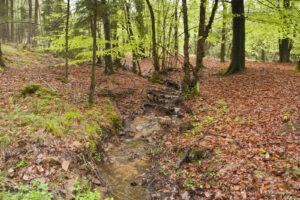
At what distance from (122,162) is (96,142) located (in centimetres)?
105

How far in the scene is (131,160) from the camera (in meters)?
9.27

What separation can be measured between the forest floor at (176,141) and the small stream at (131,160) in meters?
0.25

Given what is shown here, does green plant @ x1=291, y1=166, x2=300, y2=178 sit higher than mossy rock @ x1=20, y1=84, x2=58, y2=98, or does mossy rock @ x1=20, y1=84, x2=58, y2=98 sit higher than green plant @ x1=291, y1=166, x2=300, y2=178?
mossy rock @ x1=20, y1=84, x2=58, y2=98

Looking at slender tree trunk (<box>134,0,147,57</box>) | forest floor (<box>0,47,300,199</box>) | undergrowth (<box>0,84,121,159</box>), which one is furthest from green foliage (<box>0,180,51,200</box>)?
slender tree trunk (<box>134,0,147,57</box>)

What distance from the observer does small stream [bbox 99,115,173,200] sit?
7437 mm

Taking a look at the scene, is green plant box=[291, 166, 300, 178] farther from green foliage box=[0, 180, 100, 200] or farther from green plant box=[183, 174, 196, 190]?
green foliage box=[0, 180, 100, 200]

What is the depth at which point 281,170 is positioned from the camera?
22.3 feet

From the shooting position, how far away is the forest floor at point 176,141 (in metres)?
6.78

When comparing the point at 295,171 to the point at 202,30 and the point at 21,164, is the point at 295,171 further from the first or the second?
the point at 202,30

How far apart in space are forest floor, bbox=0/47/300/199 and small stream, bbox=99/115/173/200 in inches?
10.0

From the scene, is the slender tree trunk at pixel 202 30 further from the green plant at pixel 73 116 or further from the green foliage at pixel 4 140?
the green foliage at pixel 4 140

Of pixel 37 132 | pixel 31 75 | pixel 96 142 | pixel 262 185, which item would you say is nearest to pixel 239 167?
pixel 262 185

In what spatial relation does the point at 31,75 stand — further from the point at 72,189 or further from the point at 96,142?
the point at 72,189

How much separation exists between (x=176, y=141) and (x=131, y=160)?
1718 mm
